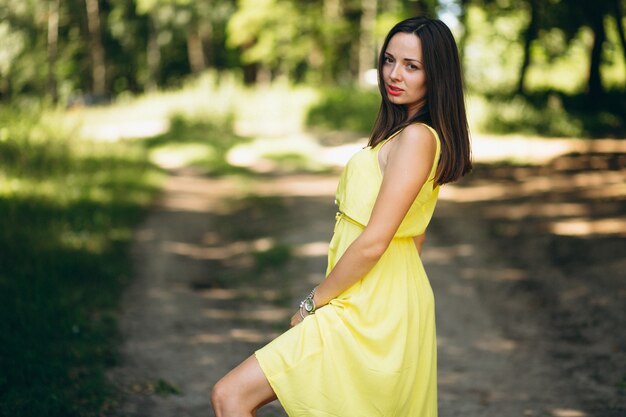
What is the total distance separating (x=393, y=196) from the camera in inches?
90.8

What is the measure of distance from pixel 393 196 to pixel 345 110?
24.2 m

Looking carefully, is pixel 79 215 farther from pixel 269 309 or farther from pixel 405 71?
pixel 405 71

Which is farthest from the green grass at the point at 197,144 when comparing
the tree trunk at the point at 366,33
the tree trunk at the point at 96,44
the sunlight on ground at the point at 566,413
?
the tree trunk at the point at 96,44

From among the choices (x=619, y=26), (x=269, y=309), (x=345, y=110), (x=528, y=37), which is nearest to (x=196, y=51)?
(x=345, y=110)

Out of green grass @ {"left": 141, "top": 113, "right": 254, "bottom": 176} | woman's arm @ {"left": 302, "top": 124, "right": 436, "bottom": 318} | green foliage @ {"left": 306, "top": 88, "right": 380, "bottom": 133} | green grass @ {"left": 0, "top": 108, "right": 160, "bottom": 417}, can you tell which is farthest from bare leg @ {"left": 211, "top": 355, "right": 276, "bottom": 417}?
green foliage @ {"left": 306, "top": 88, "right": 380, "bottom": 133}

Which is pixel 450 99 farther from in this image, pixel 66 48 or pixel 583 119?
pixel 66 48

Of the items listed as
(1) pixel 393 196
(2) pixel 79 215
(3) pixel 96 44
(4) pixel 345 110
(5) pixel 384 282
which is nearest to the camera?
(1) pixel 393 196

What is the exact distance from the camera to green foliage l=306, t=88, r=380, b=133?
25344mm

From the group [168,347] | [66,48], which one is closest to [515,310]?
[168,347]

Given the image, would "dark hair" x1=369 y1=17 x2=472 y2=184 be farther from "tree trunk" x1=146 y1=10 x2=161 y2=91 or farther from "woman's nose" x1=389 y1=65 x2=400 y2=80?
"tree trunk" x1=146 y1=10 x2=161 y2=91

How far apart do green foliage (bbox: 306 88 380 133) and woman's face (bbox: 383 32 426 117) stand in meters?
22.4

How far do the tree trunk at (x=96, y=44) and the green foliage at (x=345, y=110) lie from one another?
Answer: 21629 millimetres

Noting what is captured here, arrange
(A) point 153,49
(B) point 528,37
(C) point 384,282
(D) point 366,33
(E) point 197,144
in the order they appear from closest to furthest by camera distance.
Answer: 1. (C) point 384,282
2. (E) point 197,144
3. (B) point 528,37
4. (D) point 366,33
5. (A) point 153,49

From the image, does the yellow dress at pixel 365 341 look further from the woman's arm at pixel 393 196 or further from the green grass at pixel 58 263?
the green grass at pixel 58 263
